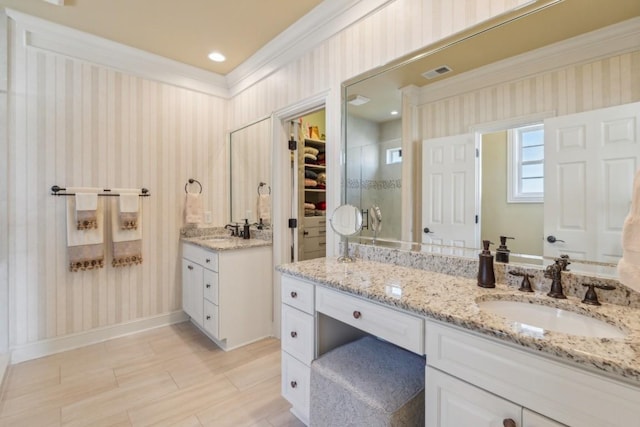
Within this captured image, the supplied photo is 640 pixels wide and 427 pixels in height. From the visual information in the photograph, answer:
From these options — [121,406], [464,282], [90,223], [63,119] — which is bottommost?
[121,406]

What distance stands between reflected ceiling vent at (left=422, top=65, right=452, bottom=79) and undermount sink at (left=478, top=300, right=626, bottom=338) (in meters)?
1.19

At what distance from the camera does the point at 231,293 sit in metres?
2.52

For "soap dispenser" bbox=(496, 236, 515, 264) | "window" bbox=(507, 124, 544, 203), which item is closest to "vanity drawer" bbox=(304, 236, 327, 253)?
"soap dispenser" bbox=(496, 236, 515, 264)

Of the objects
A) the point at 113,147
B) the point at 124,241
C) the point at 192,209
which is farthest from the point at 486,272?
the point at 113,147

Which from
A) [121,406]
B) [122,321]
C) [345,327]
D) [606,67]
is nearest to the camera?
[606,67]

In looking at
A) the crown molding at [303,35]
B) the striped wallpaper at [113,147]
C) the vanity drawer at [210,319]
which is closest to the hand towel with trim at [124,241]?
the striped wallpaper at [113,147]

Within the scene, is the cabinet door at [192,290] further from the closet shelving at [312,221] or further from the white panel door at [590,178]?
the white panel door at [590,178]

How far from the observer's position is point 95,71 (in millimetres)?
2635

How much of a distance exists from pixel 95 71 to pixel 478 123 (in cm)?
311

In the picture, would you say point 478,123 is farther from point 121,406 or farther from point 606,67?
point 121,406

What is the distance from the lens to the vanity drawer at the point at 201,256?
2.50 metres

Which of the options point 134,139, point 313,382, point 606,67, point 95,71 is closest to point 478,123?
point 606,67

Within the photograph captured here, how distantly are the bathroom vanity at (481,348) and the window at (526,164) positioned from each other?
417 mm

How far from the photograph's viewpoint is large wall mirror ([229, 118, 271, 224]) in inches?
115
